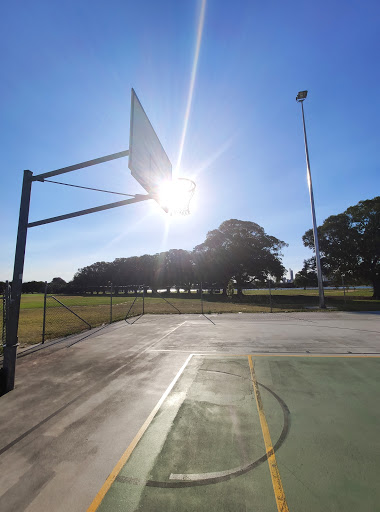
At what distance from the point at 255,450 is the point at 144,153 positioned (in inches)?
262

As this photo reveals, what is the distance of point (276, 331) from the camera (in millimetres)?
12211

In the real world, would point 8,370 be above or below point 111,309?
below

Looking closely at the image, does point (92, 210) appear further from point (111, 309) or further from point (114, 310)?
point (114, 310)

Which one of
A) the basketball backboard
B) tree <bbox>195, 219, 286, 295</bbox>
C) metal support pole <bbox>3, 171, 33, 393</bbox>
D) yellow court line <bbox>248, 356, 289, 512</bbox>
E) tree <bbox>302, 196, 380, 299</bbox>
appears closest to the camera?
yellow court line <bbox>248, 356, 289, 512</bbox>

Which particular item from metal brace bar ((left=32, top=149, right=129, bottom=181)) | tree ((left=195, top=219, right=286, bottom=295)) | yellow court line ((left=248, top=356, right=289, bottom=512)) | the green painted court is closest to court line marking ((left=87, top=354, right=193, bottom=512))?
the green painted court

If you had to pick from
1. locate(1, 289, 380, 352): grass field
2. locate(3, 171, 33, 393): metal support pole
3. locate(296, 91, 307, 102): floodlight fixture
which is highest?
locate(296, 91, 307, 102): floodlight fixture

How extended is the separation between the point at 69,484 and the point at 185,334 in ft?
30.4

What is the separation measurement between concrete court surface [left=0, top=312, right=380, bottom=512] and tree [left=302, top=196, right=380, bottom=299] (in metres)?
32.7

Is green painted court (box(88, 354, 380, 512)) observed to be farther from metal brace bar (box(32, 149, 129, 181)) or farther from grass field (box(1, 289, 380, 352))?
grass field (box(1, 289, 380, 352))

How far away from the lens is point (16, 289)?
20.1 ft

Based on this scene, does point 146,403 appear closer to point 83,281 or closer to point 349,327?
point 349,327

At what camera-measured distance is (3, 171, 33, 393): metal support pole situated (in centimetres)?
588

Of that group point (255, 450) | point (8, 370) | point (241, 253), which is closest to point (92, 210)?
point (8, 370)

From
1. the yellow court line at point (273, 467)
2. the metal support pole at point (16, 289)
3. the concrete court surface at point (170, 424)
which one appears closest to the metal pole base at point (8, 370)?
the metal support pole at point (16, 289)
